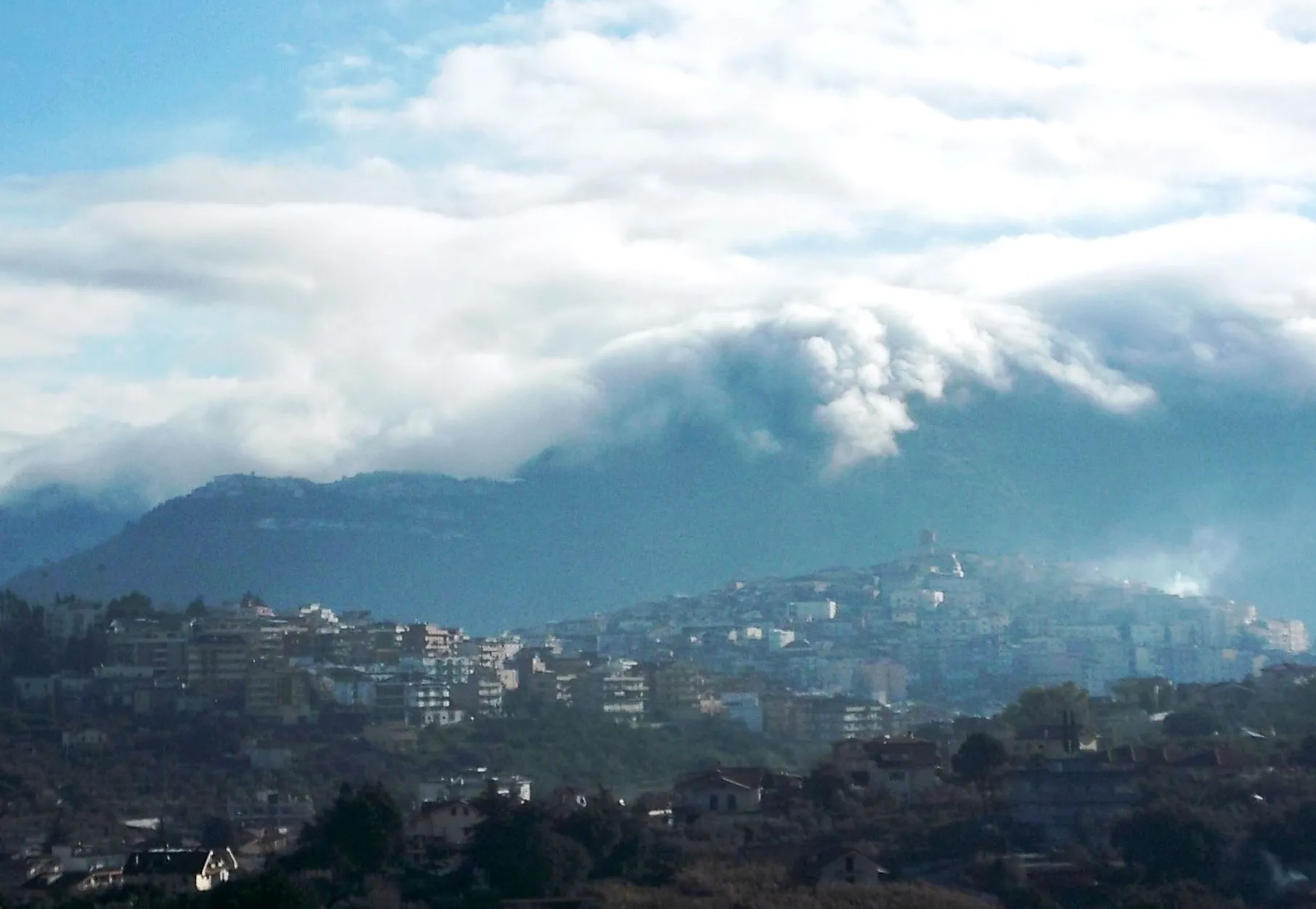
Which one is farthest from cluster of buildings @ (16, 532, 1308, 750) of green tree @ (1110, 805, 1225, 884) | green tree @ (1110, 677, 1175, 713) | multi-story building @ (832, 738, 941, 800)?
green tree @ (1110, 805, 1225, 884)

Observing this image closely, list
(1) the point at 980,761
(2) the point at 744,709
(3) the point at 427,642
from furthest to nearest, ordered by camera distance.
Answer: (3) the point at 427,642 < (2) the point at 744,709 < (1) the point at 980,761

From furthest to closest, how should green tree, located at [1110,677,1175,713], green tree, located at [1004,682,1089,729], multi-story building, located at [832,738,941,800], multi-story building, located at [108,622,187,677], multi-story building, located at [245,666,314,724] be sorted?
1. multi-story building, located at [108,622,187,677]
2. green tree, located at [1110,677,1175,713]
3. multi-story building, located at [245,666,314,724]
4. green tree, located at [1004,682,1089,729]
5. multi-story building, located at [832,738,941,800]

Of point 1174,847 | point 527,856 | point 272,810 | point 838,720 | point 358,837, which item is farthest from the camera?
point 838,720

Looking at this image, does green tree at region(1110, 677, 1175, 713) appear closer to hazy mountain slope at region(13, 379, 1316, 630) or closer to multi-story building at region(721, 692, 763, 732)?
multi-story building at region(721, 692, 763, 732)

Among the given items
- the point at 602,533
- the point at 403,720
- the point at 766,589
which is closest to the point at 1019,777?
the point at 403,720

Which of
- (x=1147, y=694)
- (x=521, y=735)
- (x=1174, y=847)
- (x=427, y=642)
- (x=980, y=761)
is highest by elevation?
(x=427, y=642)

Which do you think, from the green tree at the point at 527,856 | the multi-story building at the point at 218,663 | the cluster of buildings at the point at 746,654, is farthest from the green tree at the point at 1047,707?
the green tree at the point at 527,856

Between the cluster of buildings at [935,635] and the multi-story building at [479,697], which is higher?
the cluster of buildings at [935,635]

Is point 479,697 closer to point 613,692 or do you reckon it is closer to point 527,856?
point 613,692

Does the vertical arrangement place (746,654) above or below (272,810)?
above

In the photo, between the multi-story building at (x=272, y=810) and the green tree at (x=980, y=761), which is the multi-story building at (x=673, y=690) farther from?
the green tree at (x=980, y=761)

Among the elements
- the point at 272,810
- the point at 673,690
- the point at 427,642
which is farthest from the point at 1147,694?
the point at 272,810

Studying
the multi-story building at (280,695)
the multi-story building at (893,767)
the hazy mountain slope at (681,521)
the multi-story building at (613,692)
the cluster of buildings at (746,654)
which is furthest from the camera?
the hazy mountain slope at (681,521)

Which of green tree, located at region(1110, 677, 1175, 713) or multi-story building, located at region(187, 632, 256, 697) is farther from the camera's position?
multi-story building, located at region(187, 632, 256, 697)
